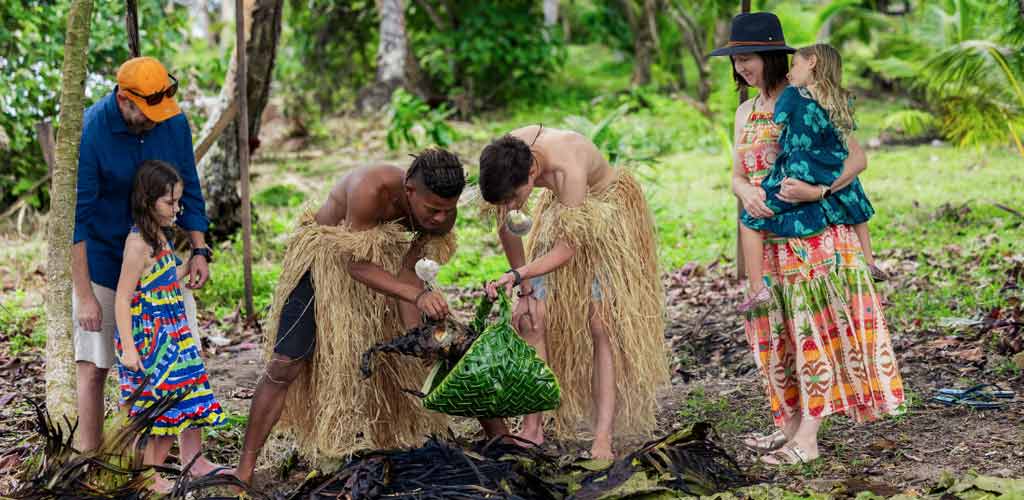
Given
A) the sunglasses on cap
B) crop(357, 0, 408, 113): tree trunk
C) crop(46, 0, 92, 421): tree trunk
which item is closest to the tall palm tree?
the sunglasses on cap

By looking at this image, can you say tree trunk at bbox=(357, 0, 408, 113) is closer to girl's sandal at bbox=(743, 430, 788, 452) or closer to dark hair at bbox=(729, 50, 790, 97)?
dark hair at bbox=(729, 50, 790, 97)

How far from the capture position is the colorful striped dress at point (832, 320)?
3887 millimetres

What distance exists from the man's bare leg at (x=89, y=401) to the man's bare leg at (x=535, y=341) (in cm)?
158

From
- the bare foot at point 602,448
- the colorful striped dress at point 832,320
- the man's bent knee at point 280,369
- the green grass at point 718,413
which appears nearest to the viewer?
the man's bent knee at point 280,369

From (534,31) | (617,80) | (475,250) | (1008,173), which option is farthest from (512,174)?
→ (617,80)

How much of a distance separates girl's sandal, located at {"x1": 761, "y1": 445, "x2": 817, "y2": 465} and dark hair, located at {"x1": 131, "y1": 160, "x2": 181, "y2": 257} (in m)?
2.34

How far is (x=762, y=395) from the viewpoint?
489cm

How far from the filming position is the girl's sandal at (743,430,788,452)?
4148 millimetres

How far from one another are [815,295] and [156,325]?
7.79ft

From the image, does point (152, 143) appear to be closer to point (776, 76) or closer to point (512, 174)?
point (512, 174)

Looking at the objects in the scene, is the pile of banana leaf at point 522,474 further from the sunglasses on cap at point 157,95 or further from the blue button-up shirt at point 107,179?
the sunglasses on cap at point 157,95

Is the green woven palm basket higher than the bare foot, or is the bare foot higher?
the green woven palm basket

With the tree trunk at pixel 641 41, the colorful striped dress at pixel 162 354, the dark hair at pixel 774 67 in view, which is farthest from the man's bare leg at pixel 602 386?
the tree trunk at pixel 641 41

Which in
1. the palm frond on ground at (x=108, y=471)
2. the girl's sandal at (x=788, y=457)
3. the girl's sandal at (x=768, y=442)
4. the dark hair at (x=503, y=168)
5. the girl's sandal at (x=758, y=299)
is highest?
the dark hair at (x=503, y=168)
